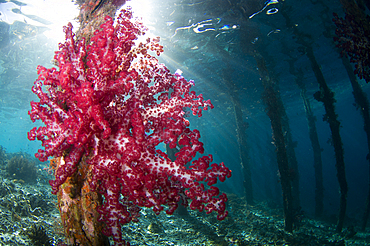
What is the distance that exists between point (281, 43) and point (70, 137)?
51.9ft

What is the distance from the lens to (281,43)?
13.2 metres

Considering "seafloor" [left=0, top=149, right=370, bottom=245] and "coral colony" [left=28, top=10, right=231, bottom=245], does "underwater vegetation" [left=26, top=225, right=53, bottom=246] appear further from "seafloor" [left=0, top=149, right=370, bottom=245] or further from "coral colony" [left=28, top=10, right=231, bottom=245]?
"coral colony" [left=28, top=10, right=231, bottom=245]

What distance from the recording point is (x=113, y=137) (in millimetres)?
2078

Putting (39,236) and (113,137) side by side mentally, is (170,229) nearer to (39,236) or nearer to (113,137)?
(39,236)

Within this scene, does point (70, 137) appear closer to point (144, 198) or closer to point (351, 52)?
point (144, 198)

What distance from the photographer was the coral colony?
1.98 metres

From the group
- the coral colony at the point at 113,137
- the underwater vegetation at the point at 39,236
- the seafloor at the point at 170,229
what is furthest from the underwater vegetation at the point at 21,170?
the coral colony at the point at 113,137

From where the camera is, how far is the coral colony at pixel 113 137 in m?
1.98

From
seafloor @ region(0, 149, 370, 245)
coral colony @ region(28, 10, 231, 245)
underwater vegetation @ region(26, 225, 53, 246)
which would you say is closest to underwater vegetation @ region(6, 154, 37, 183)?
seafloor @ region(0, 149, 370, 245)

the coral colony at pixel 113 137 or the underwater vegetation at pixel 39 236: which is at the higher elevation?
the coral colony at pixel 113 137

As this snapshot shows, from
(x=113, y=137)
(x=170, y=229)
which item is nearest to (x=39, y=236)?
(x=170, y=229)

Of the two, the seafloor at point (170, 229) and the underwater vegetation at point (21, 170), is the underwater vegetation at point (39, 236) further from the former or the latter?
the underwater vegetation at point (21, 170)

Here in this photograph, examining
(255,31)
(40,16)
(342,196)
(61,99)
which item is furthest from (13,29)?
(342,196)

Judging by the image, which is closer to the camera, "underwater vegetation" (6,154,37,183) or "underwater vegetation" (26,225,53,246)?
"underwater vegetation" (26,225,53,246)
